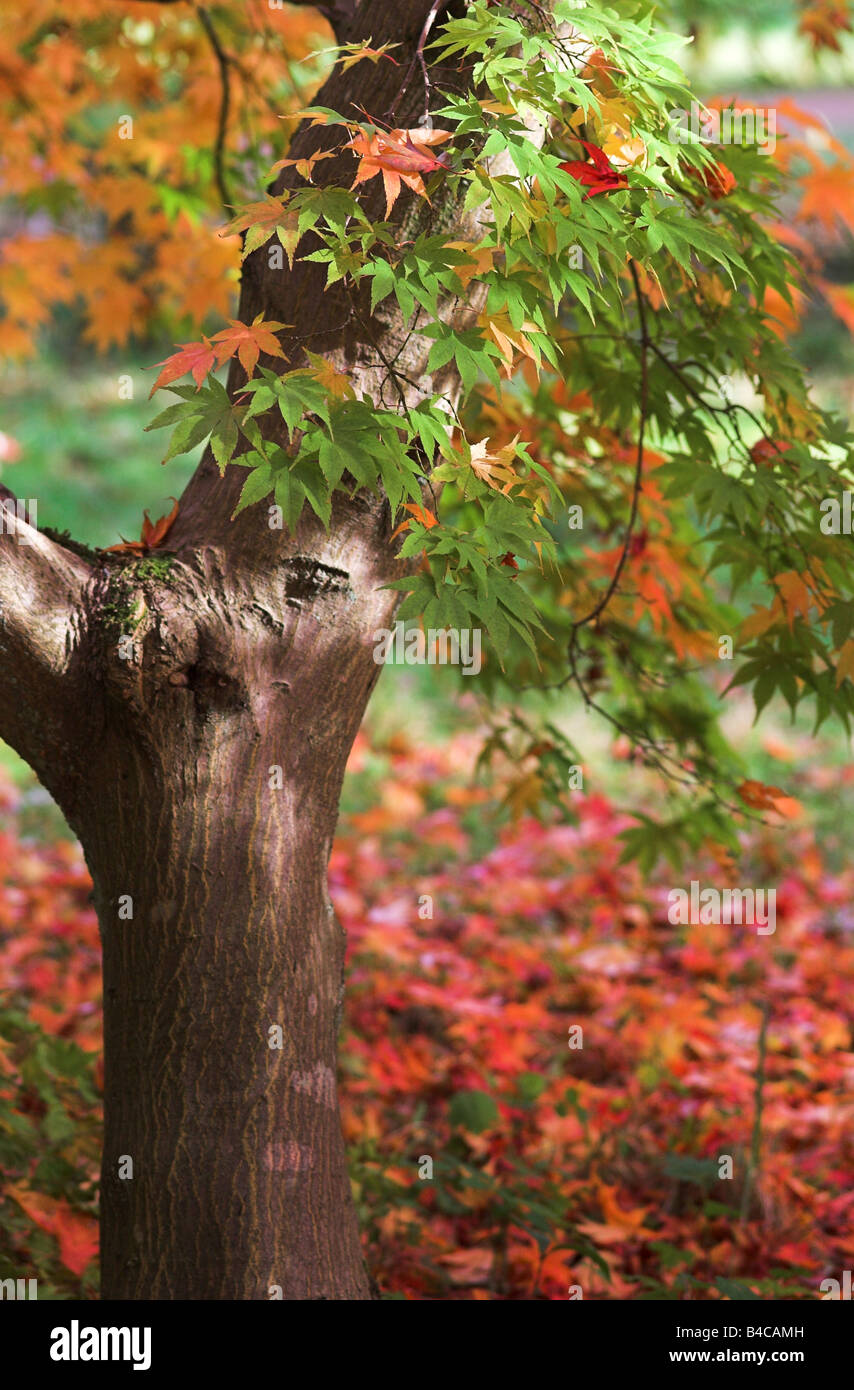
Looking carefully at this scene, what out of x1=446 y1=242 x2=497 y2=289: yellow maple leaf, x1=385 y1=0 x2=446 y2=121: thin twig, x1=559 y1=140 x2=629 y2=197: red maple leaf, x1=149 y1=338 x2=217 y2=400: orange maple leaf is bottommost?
x1=149 y1=338 x2=217 y2=400: orange maple leaf

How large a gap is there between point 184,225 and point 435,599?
270 cm

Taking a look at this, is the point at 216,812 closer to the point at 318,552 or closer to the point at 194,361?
the point at 318,552

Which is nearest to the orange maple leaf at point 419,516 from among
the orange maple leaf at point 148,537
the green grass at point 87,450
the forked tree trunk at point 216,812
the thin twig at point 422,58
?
the forked tree trunk at point 216,812

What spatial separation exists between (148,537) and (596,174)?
2.85 ft

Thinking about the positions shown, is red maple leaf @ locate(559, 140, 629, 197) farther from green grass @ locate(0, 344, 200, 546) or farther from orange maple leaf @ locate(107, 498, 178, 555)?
green grass @ locate(0, 344, 200, 546)

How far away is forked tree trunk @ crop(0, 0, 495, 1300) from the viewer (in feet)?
5.63

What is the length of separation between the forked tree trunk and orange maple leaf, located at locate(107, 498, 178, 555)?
0.17 ft

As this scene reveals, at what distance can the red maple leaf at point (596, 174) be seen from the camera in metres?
1.61

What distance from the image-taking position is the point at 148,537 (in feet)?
6.15

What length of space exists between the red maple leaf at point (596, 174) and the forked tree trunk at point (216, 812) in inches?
8.8

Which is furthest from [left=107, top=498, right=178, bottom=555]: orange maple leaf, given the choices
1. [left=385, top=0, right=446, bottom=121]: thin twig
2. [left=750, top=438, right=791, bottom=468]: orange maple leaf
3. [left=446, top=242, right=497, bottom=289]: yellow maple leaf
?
[left=750, top=438, right=791, bottom=468]: orange maple leaf
